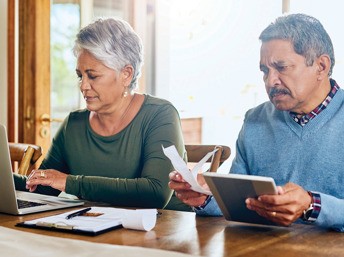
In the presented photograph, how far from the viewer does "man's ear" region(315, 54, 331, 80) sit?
1.47m

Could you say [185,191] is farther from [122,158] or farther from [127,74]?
[127,74]

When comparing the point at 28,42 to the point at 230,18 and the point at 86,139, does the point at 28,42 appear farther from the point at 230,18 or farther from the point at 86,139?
the point at 230,18

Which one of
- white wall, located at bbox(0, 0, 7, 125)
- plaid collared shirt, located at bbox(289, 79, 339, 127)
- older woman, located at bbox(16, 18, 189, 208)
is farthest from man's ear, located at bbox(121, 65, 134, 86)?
white wall, located at bbox(0, 0, 7, 125)

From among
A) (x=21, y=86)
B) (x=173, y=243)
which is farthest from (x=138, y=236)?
(x=21, y=86)

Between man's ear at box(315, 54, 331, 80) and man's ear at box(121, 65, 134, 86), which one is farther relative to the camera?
man's ear at box(121, 65, 134, 86)

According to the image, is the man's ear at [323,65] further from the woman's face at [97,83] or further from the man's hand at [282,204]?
the woman's face at [97,83]

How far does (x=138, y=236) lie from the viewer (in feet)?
3.73

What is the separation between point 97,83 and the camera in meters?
1.96

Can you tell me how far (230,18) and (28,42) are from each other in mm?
2346

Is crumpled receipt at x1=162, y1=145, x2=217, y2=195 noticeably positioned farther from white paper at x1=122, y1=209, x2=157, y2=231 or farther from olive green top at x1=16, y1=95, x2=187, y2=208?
olive green top at x1=16, y1=95, x2=187, y2=208

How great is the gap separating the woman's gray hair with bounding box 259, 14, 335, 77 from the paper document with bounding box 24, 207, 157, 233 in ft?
2.20

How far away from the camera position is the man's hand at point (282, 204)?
3.66ft

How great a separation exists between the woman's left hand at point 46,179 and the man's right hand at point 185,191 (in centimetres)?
48

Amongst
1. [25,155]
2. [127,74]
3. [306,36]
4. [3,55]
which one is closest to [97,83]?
[127,74]
